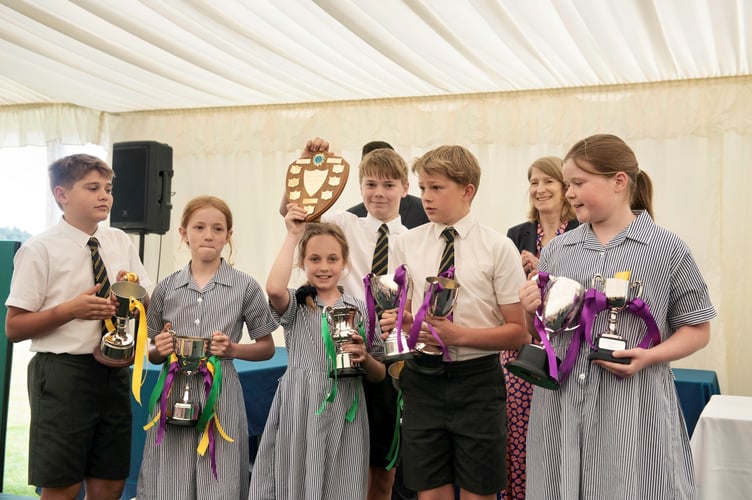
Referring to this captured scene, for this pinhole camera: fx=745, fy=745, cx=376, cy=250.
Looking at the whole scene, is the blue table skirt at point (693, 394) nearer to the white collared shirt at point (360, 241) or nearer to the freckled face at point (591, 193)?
the white collared shirt at point (360, 241)

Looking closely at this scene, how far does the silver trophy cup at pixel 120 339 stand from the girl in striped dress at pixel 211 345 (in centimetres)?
9

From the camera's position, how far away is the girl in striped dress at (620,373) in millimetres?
2113

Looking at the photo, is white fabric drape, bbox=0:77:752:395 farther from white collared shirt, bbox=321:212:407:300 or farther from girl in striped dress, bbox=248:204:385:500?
girl in striped dress, bbox=248:204:385:500

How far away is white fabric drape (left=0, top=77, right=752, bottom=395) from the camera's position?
598cm

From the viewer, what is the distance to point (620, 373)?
6.80ft

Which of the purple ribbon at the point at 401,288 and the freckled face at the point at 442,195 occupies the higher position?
the freckled face at the point at 442,195

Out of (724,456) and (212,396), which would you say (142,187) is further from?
(724,456)

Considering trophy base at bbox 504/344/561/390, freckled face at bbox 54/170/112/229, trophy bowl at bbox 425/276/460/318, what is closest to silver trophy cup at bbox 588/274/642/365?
trophy base at bbox 504/344/561/390

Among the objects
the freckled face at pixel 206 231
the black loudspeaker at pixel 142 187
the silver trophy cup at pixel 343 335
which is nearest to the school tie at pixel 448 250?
the silver trophy cup at pixel 343 335

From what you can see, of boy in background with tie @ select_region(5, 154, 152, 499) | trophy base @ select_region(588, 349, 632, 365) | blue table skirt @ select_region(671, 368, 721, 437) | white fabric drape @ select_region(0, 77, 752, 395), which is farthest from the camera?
white fabric drape @ select_region(0, 77, 752, 395)

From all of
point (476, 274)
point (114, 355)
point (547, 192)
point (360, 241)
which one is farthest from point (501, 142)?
point (114, 355)

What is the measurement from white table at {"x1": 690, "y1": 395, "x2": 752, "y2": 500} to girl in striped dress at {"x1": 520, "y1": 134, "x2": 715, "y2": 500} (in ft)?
3.90

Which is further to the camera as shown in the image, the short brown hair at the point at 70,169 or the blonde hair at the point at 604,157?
the short brown hair at the point at 70,169

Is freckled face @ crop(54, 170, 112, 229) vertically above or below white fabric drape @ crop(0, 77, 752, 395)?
below
